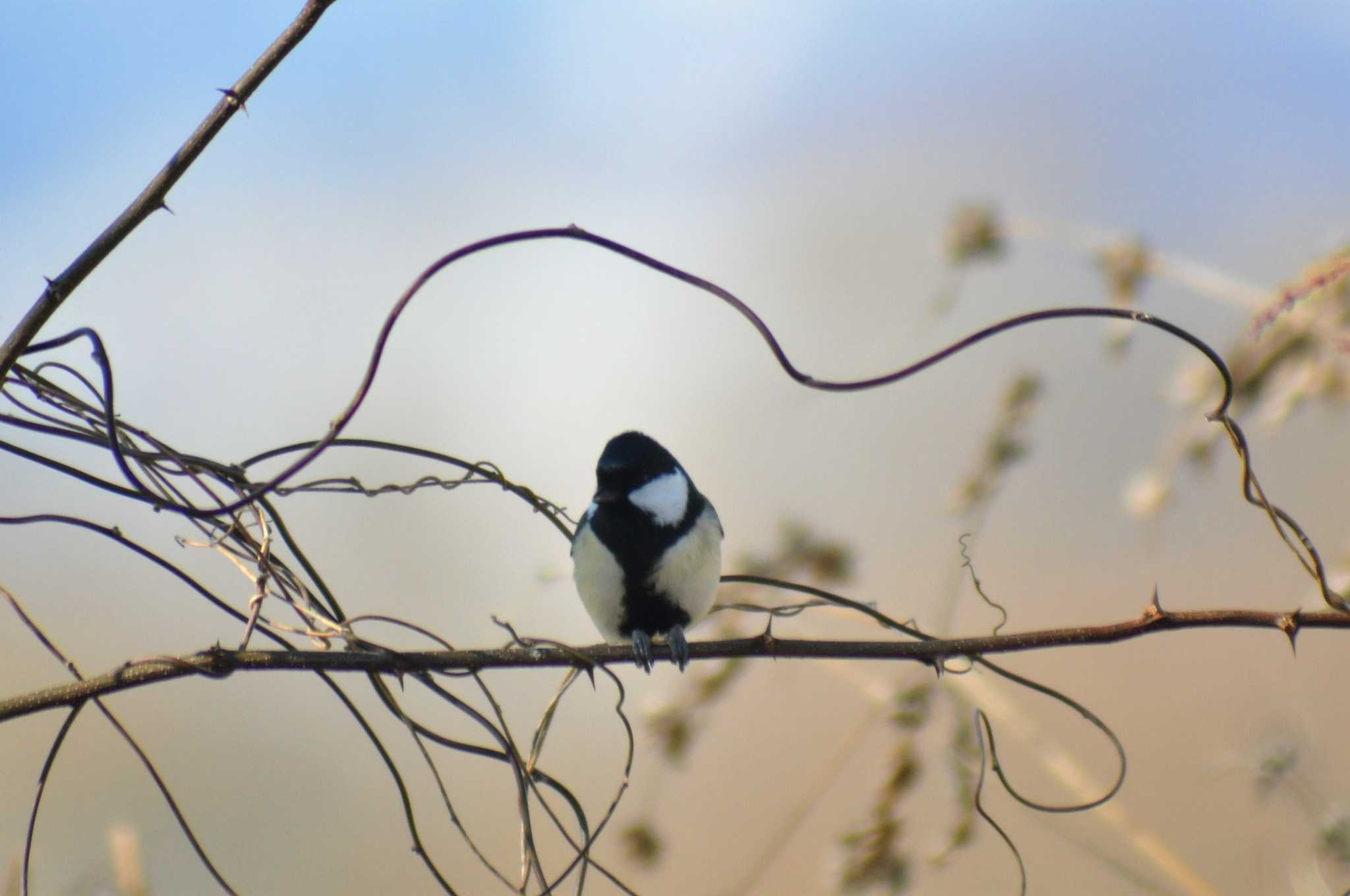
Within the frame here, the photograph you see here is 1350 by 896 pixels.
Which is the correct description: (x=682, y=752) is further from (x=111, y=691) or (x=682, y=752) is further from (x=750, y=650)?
(x=111, y=691)

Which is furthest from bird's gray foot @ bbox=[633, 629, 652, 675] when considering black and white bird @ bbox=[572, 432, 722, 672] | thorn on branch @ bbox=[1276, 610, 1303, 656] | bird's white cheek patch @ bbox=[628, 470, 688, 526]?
thorn on branch @ bbox=[1276, 610, 1303, 656]

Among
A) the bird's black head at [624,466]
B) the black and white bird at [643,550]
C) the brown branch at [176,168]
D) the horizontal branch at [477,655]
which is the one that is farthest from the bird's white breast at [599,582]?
the brown branch at [176,168]

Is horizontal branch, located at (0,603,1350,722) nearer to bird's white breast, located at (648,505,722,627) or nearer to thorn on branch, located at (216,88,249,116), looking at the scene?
thorn on branch, located at (216,88,249,116)

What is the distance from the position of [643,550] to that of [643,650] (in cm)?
30

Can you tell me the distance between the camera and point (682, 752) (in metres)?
1.28

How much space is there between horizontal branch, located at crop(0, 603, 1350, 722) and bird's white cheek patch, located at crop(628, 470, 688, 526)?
0.80 m

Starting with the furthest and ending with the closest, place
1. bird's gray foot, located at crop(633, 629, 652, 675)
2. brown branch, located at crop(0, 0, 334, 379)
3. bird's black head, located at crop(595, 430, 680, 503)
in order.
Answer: bird's black head, located at crop(595, 430, 680, 503), bird's gray foot, located at crop(633, 629, 652, 675), brown branch, located at crop(0, 0, 334, 379)

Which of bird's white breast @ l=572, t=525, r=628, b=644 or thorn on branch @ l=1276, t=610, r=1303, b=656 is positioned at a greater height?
bird's white breast @ l=572, t=525, r=628, b=644

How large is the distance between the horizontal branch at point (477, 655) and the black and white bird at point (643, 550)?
76 centimetres

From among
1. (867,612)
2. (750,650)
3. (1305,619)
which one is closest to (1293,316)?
(1305,619)

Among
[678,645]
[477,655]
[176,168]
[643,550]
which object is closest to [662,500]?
[643,550]

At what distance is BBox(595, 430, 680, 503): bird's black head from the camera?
163 centimetres

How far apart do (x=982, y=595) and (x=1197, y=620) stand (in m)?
0.20

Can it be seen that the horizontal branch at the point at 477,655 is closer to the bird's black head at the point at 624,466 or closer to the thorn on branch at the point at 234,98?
the thorn on branch at the point at 234,98
